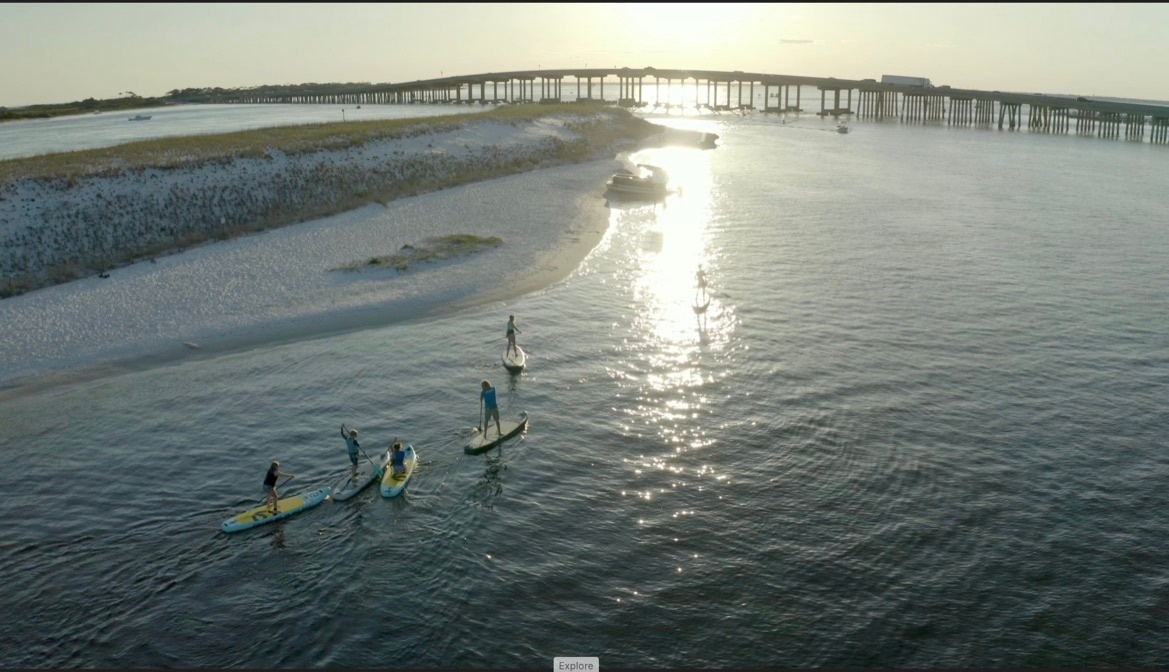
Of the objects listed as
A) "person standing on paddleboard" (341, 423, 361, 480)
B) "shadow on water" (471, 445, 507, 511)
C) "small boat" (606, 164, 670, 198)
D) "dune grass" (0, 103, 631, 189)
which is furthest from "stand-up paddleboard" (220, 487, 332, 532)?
"small boat" (606, 164, 670, 198)

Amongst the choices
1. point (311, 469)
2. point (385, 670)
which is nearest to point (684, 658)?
point (385, 670)

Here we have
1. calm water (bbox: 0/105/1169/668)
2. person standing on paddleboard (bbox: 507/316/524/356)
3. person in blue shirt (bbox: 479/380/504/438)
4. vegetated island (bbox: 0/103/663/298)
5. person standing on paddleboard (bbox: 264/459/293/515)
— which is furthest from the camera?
vegetated island (bbox: 0/103/663/298)

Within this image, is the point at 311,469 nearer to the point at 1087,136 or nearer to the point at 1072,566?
the point at 1072,566

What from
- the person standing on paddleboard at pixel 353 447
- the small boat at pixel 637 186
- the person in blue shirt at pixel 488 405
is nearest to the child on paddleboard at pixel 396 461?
the person standing on paddleboard at pixel 353 447

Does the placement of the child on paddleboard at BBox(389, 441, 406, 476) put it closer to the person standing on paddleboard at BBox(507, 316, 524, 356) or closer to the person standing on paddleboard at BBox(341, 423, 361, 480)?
the person standing on paddleboard at BBox(341, 423, 361, 480)

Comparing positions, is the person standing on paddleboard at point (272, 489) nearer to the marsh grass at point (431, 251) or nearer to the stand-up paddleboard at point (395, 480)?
the stand-up paddleboard at point (395, 480)

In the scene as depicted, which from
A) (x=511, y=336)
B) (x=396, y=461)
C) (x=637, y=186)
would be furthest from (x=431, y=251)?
(x=637, y=186)
